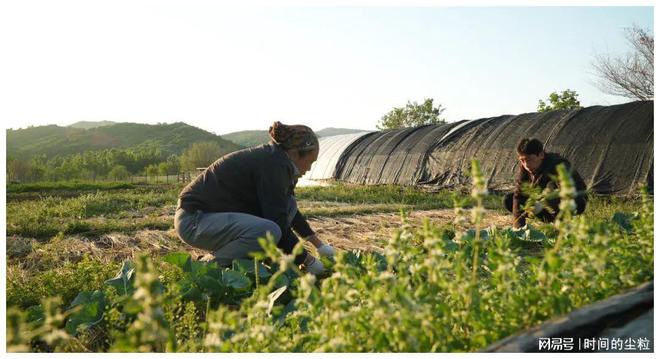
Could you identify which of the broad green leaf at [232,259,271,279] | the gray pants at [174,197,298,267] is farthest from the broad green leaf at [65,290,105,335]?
the gray pants at [174,197,298,267]

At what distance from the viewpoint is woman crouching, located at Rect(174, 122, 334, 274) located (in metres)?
3.79

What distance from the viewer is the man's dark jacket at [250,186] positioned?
378cm

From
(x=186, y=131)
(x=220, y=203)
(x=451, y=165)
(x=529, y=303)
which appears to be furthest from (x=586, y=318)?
(x=186, y=131)

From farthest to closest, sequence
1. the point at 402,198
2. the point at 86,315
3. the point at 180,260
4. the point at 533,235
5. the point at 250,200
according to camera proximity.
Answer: the point at 402,198 < the point at 533,235 < the point at 250,200 < the point at 180,260 < the point at 86,315

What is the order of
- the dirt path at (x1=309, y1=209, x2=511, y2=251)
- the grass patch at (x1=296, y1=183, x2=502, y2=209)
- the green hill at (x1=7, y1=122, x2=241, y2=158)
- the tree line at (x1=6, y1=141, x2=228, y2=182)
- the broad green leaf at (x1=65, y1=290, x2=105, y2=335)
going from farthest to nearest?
the green hill at (x1=7, y1=122, x2=241, y2=158) < the tree line at (x1=6, y1=141, x2=228, y2=182) < the grass patch at (x1=296, y1=183, x2=502, y2=209) < the dirt path at (x1=309, y1=209, x2=511, y2=251) < the broad green leaf at (x1=65, y1=290, x2=105, y2=335)

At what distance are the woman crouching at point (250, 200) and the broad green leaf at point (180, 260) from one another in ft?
1.38

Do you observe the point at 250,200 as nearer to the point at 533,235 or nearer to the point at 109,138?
the point at 533,235

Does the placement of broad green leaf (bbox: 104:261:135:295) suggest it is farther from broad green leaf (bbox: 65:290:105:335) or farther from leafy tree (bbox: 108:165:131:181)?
leafy tree (bbox: 108:165:131:181)

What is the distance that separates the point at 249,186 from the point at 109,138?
8087 centimetres

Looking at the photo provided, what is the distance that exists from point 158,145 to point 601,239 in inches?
3026

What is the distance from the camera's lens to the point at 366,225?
24.1 feet

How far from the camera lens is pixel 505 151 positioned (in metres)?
12.2

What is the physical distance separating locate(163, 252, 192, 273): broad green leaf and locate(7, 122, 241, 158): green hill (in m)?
66.1

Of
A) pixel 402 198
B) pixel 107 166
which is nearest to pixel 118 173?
pixel 107 166
